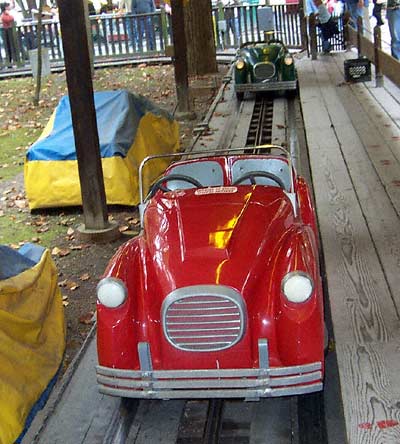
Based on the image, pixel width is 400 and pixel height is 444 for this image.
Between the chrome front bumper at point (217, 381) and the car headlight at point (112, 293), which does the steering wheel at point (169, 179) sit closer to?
the car headlight at point (112, 293)

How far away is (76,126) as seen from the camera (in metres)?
7.46

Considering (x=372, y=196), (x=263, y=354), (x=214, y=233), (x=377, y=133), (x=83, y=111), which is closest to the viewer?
(x=263, y=354)

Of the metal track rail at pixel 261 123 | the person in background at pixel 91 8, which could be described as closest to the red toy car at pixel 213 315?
the metal track rail at pixel 261 123

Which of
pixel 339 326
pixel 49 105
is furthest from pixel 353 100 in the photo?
pixel 339 326

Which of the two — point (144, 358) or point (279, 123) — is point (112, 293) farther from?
point (279, 123)

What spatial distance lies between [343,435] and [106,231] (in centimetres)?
411

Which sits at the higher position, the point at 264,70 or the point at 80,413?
the point at 264,70

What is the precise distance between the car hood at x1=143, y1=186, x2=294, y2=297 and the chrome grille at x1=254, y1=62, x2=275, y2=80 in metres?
8.83

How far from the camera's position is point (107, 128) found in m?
8.80

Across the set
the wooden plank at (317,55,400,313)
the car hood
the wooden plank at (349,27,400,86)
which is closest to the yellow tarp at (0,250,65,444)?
the car hood

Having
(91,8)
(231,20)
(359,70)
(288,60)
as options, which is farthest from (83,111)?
(91,8)

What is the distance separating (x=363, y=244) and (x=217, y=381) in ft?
7.90

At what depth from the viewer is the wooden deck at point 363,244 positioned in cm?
387

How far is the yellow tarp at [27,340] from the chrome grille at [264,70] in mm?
8677
